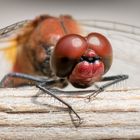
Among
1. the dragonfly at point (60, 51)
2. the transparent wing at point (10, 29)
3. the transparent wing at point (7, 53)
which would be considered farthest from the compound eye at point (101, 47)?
the transparent wing at point (7, 53)

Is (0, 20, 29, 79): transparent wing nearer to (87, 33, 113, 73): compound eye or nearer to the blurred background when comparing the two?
(87, 33, 113, 73): compound eye

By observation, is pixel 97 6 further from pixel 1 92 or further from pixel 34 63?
pixel 1 92

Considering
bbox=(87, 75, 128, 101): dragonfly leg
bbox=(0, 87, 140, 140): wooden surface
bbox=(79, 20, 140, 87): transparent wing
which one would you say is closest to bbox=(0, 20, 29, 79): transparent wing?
bbox=(79, 20, 140, 87): transparent wing

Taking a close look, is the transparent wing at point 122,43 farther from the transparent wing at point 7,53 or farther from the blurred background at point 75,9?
the blurred background at point 75,9

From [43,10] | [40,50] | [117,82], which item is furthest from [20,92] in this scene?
[43,10]

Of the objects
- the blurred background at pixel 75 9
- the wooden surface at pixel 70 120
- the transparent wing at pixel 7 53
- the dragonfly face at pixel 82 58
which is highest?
the dragonfly face at pixel 82 58

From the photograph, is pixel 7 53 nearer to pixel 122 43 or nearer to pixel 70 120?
pixel 122 43
